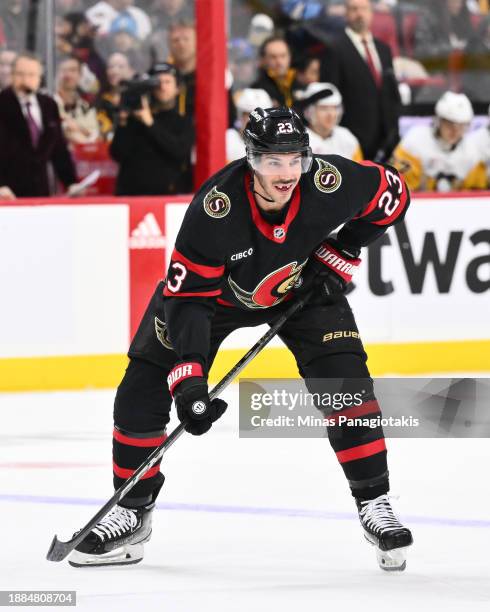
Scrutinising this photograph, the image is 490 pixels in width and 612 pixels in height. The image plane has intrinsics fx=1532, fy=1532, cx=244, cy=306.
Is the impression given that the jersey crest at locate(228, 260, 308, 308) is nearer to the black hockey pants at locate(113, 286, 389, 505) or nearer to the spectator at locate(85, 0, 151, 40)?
Result: the black hockey pants at locate(113, 286, 389, 505)

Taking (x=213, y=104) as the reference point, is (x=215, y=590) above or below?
below

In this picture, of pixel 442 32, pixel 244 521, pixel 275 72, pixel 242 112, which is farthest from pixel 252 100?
pixel 244 521

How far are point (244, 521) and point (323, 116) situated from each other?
321 cm

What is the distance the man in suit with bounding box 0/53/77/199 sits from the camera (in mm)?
6938

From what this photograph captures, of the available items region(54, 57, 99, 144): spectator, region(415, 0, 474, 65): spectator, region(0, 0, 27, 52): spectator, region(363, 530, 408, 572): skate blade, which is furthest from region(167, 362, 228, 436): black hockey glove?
region(415, 0, 474, 65): spectator

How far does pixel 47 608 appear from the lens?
356 centimetres

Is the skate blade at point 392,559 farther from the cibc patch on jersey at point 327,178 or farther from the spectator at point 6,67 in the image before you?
the spectator at point 6,67

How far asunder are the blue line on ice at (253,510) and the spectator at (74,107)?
2801 mm

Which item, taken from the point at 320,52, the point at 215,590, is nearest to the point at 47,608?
the point at 215,590

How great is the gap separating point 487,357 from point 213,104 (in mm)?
1769

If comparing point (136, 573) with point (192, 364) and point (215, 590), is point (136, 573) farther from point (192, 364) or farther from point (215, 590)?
point (192, 364)

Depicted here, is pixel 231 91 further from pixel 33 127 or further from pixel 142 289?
pixel 142 289

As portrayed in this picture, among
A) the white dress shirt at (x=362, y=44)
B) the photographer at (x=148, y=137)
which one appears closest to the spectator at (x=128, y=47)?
the photographer at (x=148, y=137)

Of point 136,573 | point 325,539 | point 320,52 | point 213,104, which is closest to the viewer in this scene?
point 136,573
